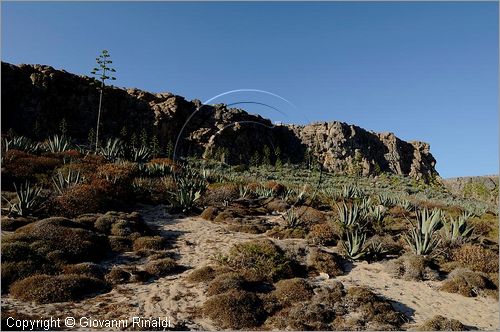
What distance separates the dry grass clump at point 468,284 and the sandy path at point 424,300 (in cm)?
20

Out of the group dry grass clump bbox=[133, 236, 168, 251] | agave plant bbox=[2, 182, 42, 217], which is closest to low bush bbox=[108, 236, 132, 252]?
dry grass clump bbox=[133, 236, 168, 251]

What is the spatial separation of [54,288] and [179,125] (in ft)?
214

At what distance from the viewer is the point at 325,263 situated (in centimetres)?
1178

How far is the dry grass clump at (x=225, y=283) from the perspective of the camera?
9.62 meters

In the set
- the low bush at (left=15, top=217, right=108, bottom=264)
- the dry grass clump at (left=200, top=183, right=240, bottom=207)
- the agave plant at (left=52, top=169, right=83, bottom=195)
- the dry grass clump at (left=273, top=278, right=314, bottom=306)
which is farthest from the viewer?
the dry grass clump at (left=200, top=183, right=240, bottom=207)

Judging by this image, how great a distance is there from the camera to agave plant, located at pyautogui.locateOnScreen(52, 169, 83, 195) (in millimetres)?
17219

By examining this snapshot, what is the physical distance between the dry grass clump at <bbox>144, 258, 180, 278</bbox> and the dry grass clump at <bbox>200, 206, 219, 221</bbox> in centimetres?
561

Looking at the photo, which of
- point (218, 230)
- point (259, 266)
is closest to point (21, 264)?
point (259, 266)

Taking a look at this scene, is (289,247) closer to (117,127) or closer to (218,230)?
(218,230)

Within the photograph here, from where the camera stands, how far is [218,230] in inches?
608

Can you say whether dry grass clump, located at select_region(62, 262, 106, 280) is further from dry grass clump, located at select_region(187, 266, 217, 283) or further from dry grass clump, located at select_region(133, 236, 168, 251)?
dry grass clump, located at select_region(187, 266, 217, 283)

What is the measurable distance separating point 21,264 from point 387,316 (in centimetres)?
908

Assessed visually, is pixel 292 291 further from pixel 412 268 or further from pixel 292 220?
pixel 292 220

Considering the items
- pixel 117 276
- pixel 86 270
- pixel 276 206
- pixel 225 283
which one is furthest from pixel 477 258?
pixel 86 270
